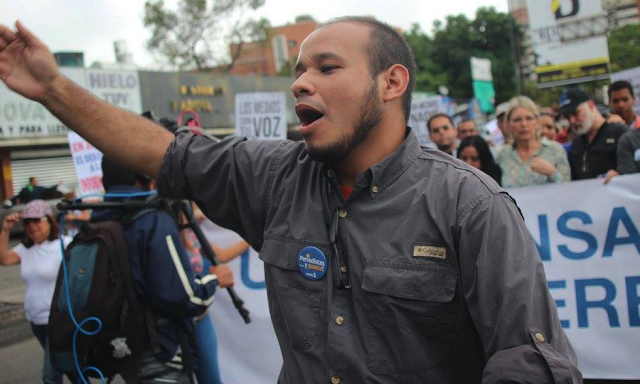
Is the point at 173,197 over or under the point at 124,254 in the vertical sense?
over

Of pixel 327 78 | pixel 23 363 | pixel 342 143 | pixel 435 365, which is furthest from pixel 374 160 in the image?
pixel 23 363

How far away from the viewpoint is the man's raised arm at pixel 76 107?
1.91m

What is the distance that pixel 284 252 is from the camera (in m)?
1.82

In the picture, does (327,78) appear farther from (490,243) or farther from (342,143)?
(490,243)

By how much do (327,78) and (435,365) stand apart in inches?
32.1

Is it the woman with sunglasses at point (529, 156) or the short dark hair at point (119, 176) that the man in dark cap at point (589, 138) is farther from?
the short dark hair at point (119, 176)

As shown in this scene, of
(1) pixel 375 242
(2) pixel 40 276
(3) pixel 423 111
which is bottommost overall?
(2) pixel 40 276

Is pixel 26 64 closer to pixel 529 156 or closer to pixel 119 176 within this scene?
pixel 119 176

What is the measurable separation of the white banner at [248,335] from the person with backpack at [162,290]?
1638mm

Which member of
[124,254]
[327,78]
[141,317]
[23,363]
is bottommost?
[23,363]

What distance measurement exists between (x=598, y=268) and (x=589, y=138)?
1779mm

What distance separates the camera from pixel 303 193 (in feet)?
6.22

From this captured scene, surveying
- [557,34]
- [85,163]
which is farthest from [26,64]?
[557,34]

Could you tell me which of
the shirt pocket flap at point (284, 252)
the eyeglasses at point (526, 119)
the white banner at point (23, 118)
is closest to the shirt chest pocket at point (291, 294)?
the shirt pocket flap at point (284, 252)
